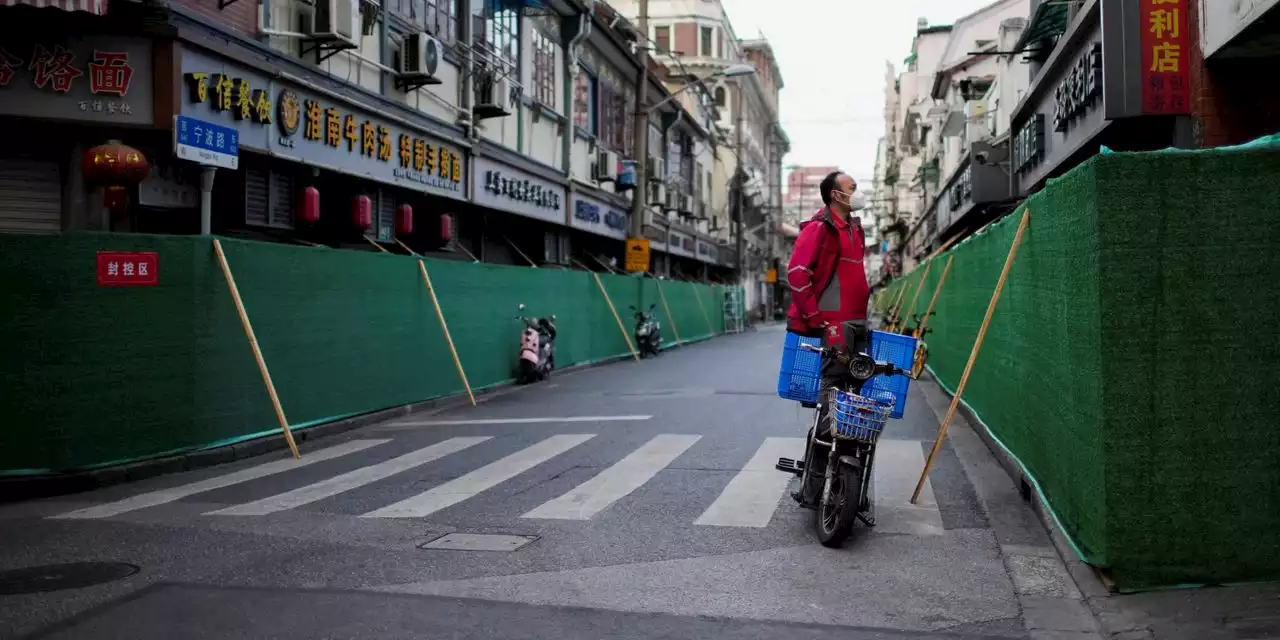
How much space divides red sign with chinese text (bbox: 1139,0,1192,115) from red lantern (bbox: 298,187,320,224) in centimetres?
1037

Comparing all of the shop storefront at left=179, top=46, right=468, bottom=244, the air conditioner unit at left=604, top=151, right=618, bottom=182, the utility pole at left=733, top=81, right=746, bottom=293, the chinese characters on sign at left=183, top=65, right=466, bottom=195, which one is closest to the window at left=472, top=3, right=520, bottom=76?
the shop storefront at left=179, top=46, right=468, bottom=244

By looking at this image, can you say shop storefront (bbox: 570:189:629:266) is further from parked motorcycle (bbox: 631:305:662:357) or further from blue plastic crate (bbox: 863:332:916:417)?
blue plastic crate (bbox: 863:332:916:417)

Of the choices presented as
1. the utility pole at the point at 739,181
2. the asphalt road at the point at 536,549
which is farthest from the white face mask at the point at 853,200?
the utility pole at the point at 739,181

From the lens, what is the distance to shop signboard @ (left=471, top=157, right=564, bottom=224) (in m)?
21.1

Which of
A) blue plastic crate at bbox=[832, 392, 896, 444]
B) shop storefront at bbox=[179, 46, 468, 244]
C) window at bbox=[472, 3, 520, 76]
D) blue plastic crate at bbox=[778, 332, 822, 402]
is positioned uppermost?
window at bbox=[472, 3, 520, 76]

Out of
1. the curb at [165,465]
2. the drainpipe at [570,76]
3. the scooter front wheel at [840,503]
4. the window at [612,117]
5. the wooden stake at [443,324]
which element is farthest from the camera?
the window at [612,117]

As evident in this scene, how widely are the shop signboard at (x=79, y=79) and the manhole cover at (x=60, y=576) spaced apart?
704cm

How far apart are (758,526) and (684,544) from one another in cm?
65

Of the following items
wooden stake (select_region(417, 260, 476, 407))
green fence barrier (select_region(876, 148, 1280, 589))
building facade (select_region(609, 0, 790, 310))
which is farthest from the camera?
building facade (select_region(609, 0, 790, 310))

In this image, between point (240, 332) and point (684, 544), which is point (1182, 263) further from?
point (240, 332)

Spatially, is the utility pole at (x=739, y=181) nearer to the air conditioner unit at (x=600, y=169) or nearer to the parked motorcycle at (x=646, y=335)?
the air conditioner unit at (x=600, y=169)

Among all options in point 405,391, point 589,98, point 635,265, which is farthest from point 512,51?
point 405,391

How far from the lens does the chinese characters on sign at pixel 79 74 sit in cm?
1105

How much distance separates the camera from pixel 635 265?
31.1 meters
